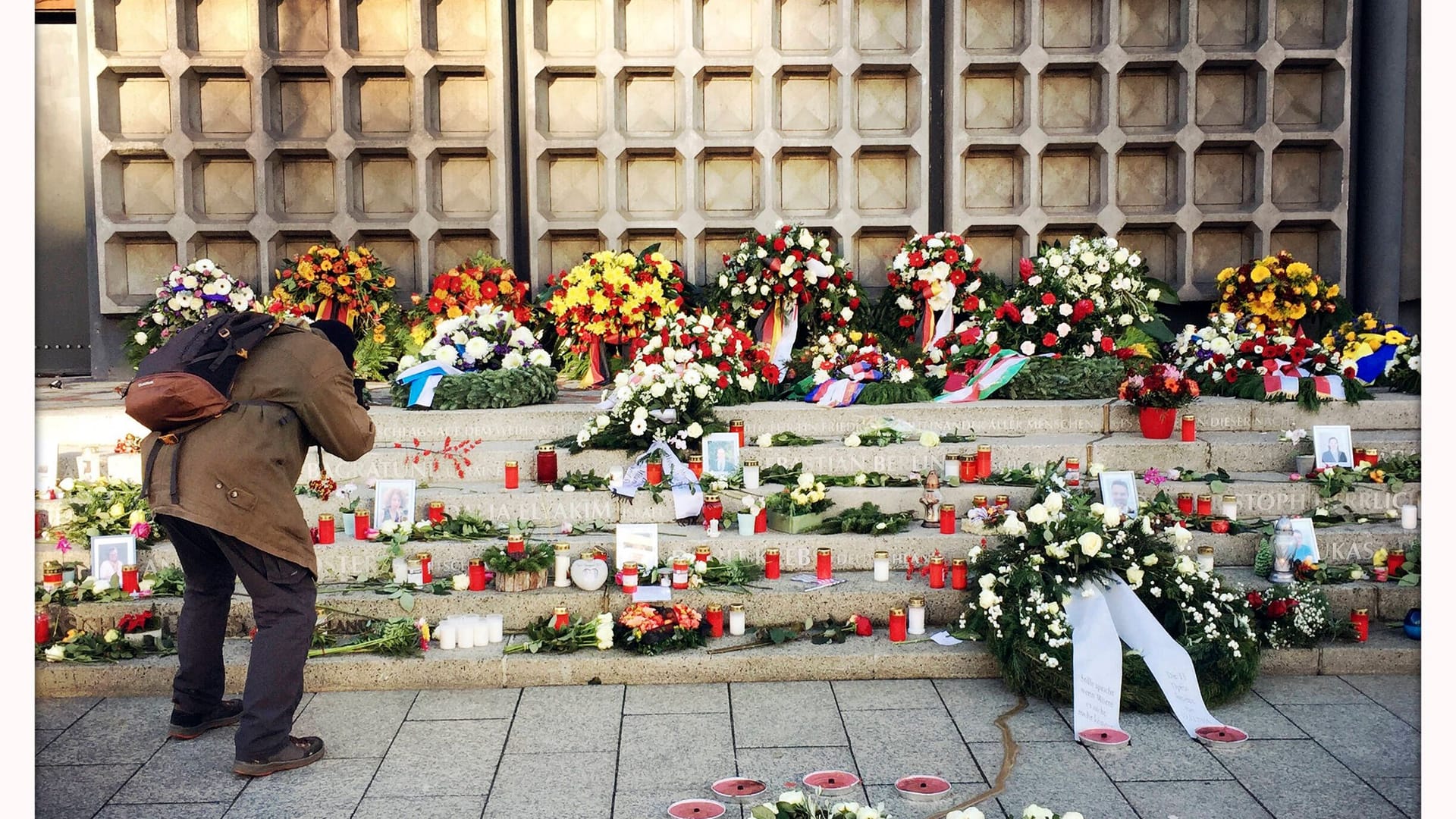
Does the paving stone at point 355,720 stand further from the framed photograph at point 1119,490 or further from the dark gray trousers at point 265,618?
the framed photograph at point 1119,490

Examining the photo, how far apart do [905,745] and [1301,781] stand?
1.20m

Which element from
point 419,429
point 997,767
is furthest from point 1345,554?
point 419,429

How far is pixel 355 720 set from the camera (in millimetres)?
4059

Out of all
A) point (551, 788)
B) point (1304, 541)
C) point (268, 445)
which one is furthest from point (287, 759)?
point (1304, 541)

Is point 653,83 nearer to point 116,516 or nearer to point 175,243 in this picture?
point 175,243

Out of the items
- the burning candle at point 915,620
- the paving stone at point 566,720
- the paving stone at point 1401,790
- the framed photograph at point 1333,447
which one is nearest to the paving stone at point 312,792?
the paving stone at point 566,720

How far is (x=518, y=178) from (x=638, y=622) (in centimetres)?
533

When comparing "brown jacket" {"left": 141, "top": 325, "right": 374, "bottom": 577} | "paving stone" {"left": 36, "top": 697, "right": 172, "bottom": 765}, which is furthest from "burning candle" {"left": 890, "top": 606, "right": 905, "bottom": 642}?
"paving stone" {"left": 36, "top": 697, "right": 172, "bottom": 765}

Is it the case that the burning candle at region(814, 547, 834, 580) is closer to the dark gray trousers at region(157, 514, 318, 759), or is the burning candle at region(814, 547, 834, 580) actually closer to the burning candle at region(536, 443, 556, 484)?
the burning candle at region(536, 443, 556, 484)

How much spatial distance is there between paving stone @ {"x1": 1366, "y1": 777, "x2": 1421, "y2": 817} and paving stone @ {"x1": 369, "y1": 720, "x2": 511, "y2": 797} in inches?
106

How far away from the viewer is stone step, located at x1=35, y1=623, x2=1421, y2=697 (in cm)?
434

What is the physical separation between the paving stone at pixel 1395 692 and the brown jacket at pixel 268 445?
12.0ft

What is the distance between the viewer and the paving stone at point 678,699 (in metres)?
4.12

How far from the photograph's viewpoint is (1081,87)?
8.84m
